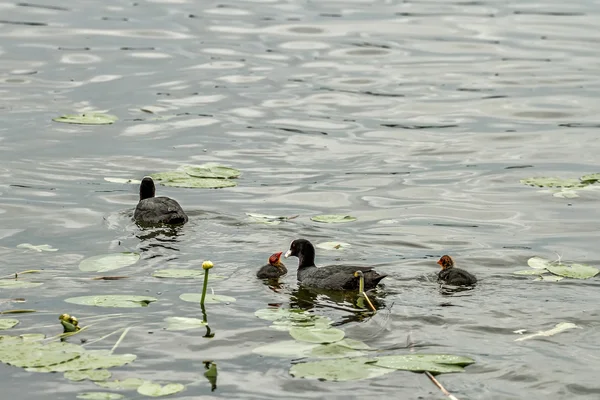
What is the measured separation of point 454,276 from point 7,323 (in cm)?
456

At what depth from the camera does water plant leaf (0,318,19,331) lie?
10.2 metres

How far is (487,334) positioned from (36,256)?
5.34m

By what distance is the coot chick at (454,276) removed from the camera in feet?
38.8

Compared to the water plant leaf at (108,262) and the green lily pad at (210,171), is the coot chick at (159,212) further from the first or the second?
the green lily pad at (210,171)

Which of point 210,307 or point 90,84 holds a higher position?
point 90,84

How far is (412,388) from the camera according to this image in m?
9.08

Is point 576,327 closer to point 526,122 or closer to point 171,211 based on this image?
point 171,211

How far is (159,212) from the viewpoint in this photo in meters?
14.2

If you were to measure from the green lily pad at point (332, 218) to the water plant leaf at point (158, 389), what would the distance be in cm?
590

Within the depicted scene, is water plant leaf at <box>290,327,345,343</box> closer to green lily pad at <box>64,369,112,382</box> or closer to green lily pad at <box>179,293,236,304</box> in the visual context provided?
green lily pad at <box>179,293,236,304</box>

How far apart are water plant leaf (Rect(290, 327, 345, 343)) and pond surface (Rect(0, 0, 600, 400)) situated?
34 centimetres

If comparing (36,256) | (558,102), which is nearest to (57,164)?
(36,256)

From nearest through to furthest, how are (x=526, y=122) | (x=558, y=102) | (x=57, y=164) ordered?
(x=57, y=164), (x=526, y=122), (x=558, y=102)

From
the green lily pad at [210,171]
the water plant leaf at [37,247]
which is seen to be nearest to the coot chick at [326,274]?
the water plant leaf at [37,247]
